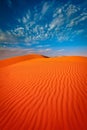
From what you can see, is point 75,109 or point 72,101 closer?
point 75,109

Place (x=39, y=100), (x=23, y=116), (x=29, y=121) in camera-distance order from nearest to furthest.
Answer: (x=29, y=121) < (x=23, y=116) < (x=39, y=100)

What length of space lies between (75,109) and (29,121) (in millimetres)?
1453

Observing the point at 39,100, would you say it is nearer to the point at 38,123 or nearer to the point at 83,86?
the point at 38,123

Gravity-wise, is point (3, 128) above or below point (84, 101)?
below

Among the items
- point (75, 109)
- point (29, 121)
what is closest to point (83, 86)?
point (75, 109)

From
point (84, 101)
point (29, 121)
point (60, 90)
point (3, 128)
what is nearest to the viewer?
point (3, 128)

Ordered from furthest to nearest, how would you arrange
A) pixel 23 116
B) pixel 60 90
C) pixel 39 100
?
pixel 60 90, pixel 39 100, pixel 23 116

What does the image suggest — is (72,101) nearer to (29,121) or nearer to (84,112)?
(84,112)

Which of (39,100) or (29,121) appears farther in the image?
(39,100)

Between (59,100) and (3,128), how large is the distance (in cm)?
204

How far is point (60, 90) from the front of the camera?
4883 millimetres

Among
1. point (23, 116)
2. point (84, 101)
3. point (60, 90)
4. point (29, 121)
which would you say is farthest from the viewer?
point (60, 90)

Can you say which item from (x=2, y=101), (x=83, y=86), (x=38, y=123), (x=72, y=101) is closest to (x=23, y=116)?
(x=38, y=123)

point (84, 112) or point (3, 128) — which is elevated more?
point (84, 112)
